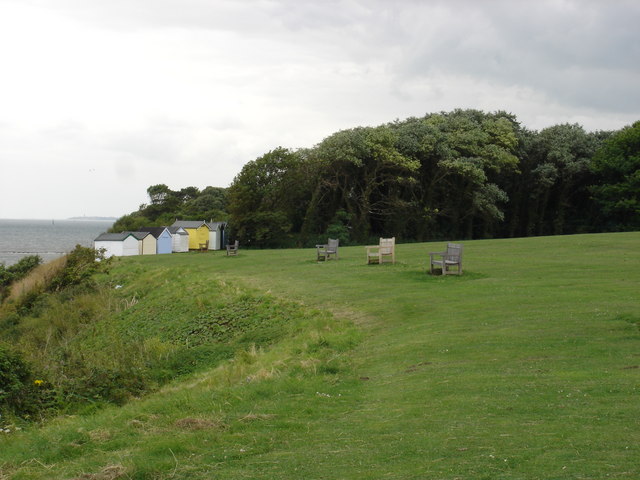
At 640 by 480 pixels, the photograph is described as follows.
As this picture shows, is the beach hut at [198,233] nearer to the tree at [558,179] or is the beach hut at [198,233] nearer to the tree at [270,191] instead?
the tree at [270,191]

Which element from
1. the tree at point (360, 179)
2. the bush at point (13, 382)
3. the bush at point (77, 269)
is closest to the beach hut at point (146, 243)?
the tree at point (360, 179)

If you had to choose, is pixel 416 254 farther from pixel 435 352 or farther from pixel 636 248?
pixel 435 352

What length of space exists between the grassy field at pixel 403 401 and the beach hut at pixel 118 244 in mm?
36487

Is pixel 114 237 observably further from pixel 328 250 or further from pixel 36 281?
pixel 328 250

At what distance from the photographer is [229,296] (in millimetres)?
23734

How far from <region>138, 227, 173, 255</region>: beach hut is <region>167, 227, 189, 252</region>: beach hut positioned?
0.54 metres

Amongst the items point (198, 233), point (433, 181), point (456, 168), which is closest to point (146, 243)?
point (198, 233)

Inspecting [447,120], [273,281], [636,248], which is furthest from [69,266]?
[447,120]

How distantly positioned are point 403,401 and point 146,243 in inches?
1948

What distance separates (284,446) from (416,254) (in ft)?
87.2

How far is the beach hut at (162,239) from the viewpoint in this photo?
56.8m

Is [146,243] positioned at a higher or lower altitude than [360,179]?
lower

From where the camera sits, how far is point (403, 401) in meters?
9.36

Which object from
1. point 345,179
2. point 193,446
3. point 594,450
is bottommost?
point 193,446
